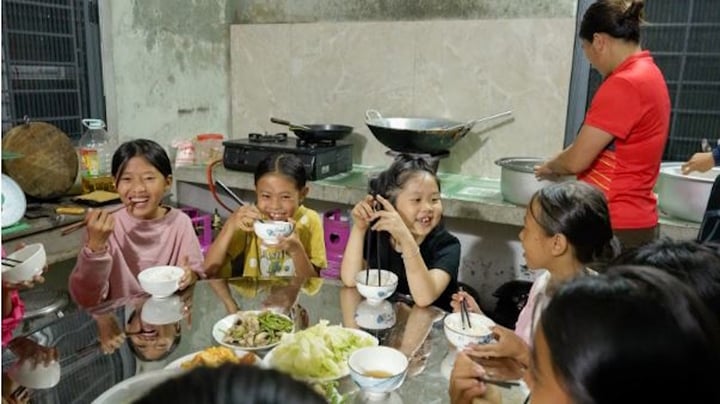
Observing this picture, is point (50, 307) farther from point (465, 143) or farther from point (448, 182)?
point (465, 143)

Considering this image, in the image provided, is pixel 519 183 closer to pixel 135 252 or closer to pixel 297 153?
pixel 297 153

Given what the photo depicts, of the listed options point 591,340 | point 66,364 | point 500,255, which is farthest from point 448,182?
point 591,340

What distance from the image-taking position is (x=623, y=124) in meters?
2.22

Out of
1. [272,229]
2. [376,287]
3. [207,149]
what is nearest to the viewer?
[376,287]

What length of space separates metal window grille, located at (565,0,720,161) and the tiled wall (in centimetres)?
25

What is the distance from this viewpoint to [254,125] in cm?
413

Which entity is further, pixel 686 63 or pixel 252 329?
pixel 686 63

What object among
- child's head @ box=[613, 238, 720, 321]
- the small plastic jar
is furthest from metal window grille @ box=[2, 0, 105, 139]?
child's head @ box=[613, 238, 720, 321]

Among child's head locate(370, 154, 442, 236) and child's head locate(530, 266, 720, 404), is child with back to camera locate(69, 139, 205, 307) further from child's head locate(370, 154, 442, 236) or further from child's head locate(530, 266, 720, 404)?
child's head locate(530, 266, 720, 404)

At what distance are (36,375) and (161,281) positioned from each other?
477 millimetres

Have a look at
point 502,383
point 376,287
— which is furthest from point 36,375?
point 502,383

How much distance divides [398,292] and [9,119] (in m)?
2.30

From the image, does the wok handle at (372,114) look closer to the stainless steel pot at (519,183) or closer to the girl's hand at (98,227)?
the stainless steel pot at (519,183)

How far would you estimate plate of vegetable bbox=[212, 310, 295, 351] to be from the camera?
4.80ft
